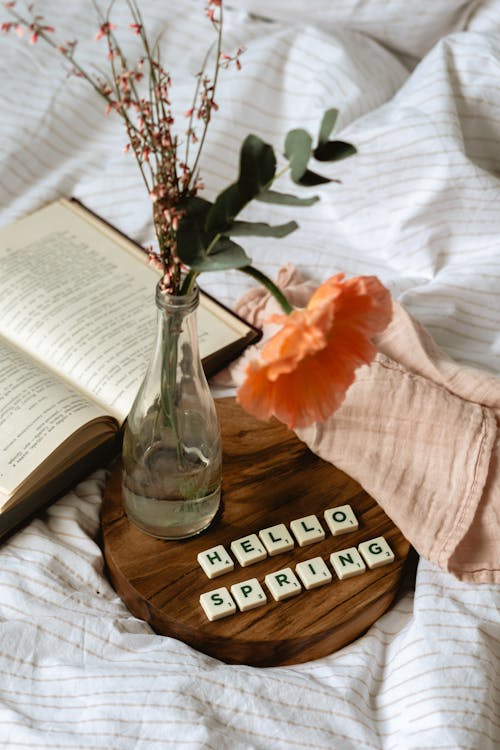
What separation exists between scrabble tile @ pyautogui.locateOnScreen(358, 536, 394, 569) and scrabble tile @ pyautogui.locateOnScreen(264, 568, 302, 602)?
7cm

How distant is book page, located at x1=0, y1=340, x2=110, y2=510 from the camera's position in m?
0.80

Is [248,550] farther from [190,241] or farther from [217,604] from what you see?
[190,241]

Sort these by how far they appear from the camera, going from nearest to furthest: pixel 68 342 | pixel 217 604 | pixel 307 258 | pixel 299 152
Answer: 1. pixel 299 152
2. pixel 217 604
3. pixel 68 342
4. pixel 307 258

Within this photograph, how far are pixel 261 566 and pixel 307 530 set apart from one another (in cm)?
5

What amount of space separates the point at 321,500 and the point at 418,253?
0.37 m

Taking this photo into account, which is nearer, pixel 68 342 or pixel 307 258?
pixel 68 342

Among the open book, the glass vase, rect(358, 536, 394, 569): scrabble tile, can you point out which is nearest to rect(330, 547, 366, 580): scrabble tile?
rect(358, 536, 394, 569): scrabble tile

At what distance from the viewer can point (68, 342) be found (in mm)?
937

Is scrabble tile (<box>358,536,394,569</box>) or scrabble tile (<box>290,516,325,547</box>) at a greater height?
scrabble tile (<box>290,516,325,547</box>)

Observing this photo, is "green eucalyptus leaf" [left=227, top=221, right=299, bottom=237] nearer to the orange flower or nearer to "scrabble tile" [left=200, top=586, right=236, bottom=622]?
the orange flower

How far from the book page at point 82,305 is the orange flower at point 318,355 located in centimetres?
35

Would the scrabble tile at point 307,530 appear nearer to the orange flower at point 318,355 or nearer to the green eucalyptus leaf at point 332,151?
the orange flower at point 318,355

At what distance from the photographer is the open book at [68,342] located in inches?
32.3

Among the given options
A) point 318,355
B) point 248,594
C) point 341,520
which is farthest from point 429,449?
point 318,355
